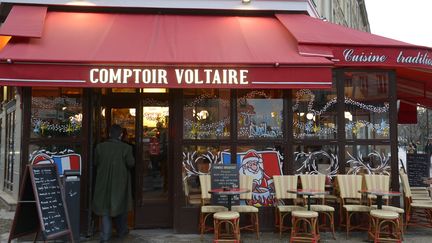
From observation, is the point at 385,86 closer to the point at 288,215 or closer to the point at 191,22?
the point at 288,215

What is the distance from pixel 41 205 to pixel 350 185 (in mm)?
4979

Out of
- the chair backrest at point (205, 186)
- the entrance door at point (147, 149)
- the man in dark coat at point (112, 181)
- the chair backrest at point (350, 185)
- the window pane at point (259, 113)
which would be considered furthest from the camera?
the entrance door at point (147, 149)

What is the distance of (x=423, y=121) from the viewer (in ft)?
148

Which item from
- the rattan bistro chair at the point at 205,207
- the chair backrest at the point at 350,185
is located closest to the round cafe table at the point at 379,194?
the chair backrest at the point at 350,185

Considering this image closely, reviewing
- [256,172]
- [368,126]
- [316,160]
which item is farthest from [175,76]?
[368,126]

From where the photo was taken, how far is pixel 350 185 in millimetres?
8094

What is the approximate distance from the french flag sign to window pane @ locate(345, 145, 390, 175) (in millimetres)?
4706

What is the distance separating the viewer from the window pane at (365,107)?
27.8 feet

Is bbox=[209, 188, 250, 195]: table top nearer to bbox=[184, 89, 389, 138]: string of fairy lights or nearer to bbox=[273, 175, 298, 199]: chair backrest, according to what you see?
bbox=[273, 175, 298, 199]: chair backrest

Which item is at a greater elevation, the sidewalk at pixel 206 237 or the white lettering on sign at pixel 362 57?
the white lettering on sign at pixel 362 57

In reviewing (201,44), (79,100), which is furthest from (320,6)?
(79,100)

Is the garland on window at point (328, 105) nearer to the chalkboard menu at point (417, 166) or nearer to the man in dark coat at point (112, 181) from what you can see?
the man in dark coat at point (112, 181)

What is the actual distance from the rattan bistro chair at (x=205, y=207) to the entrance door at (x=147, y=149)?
3.02 ft

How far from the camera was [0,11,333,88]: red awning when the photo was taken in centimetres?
693
